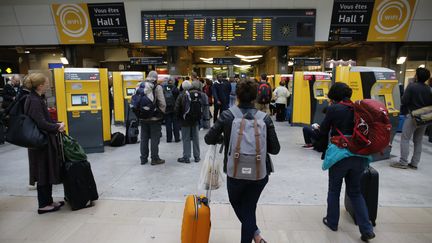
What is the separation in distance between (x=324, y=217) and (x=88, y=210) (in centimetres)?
264

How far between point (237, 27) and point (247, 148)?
9.99 metres

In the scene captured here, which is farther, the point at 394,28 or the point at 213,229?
the point at 394,28

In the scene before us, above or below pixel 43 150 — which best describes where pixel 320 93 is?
above

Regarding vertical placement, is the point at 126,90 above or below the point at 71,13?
below

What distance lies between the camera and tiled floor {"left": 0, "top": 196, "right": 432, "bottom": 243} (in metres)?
2.88

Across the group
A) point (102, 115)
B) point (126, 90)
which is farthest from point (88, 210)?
point (126, 90)

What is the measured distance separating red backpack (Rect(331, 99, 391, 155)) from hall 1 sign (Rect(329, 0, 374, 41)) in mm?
10074

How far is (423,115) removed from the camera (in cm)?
478

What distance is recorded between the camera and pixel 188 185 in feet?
14.2

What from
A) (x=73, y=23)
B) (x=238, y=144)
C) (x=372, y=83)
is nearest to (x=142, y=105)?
(x=238, y=144)

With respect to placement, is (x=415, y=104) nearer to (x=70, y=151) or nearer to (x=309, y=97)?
(x=309, y=97)

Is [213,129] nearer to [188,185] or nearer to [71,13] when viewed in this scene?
[188,185]

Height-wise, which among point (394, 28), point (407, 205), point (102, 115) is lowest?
point (407, 205)

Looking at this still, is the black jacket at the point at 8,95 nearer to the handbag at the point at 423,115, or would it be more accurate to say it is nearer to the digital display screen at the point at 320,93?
the digital display screen at the point at 320,93
